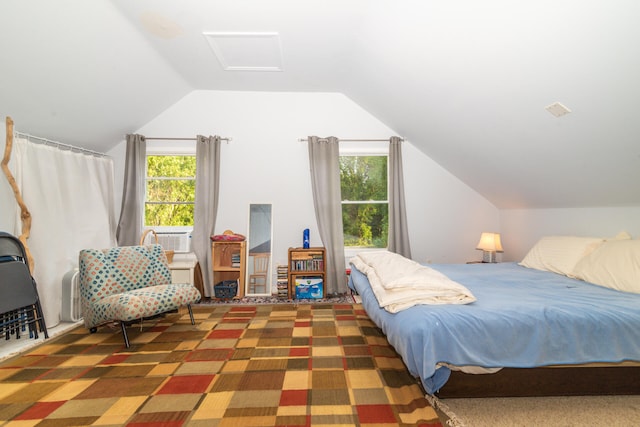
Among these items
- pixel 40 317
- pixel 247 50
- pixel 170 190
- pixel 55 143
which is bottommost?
pixel 40 317

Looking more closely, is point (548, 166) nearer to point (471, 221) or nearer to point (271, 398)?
point (471, 221)

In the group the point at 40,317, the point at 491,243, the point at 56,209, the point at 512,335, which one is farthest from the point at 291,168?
the point at 512,335

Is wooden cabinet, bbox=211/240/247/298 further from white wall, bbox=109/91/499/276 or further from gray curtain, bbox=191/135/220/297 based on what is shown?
white wall, bbox=109/91/499/276

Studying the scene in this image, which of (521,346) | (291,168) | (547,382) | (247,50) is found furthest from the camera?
(291,168)

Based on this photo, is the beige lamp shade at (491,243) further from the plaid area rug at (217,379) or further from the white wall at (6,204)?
the white wall at (6,204)

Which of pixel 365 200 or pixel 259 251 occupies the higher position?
pixel 365 200

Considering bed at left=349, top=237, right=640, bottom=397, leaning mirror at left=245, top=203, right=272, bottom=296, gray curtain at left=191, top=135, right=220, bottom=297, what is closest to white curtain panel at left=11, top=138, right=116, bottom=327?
gray curtain at left=191, top=135, right=220, bottom=297

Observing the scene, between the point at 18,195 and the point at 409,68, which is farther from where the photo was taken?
the point at 409,68

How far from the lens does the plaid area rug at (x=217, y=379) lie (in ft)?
5.34

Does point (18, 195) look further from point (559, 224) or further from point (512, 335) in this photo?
Answer: point (559, 224)

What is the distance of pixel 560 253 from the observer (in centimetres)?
291

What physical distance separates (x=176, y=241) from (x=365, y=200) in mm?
2801

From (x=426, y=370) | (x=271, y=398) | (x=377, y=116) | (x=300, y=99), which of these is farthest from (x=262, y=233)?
(x=426, y=370)

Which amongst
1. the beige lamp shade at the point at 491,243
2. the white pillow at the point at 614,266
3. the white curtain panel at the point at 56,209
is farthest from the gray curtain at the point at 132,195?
the white pillow at the point at 614,266
